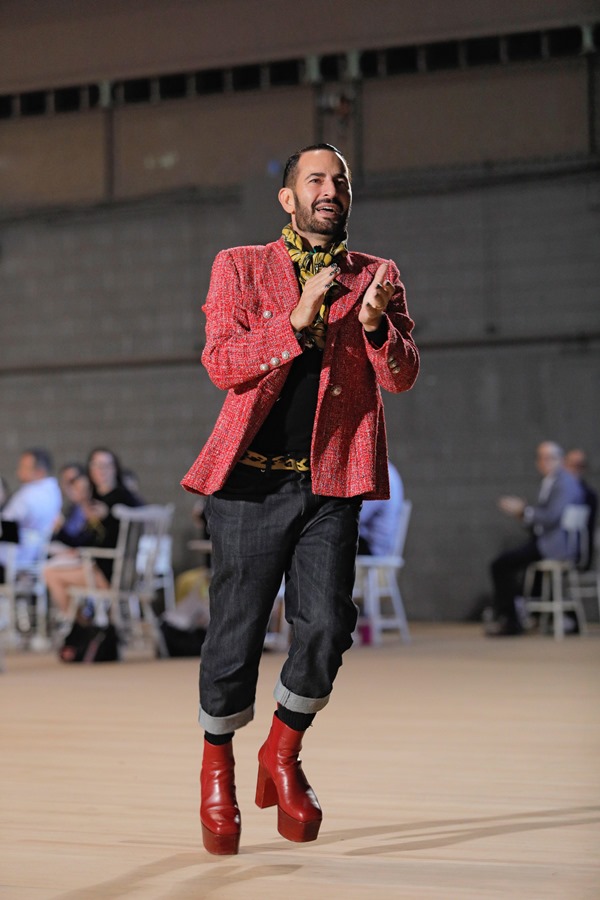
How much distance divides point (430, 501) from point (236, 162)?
3042mm

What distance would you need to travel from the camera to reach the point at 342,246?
2.06m

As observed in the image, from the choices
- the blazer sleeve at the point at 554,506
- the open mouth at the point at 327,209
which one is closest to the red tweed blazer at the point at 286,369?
the open mouth at the point at 327,209

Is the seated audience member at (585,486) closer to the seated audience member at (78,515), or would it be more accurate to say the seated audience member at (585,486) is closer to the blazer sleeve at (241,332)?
the seated audience member at (78,515)

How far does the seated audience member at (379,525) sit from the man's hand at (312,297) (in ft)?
16.4

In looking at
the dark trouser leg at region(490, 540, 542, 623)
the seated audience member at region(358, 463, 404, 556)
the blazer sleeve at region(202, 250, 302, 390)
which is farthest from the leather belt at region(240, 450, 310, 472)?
the dark trouser leg at region(490, 540, 542, 623)

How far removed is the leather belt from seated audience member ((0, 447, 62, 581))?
5.26 meters

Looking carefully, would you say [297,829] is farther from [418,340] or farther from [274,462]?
[418,340]

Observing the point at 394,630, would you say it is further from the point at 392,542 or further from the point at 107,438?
the point at 107,438

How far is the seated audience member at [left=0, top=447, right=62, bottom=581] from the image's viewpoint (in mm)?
7266

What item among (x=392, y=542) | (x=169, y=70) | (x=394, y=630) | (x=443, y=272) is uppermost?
(x=169, y=70)

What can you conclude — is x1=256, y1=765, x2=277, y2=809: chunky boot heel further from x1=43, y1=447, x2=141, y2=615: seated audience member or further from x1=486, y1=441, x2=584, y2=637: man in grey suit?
x1=486, y1=441, x2=584, y2=637: man in grey suit

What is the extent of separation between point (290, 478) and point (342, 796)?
31.4 inches

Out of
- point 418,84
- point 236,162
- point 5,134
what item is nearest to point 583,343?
point 418,84

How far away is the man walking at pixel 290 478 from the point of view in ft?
6.48
